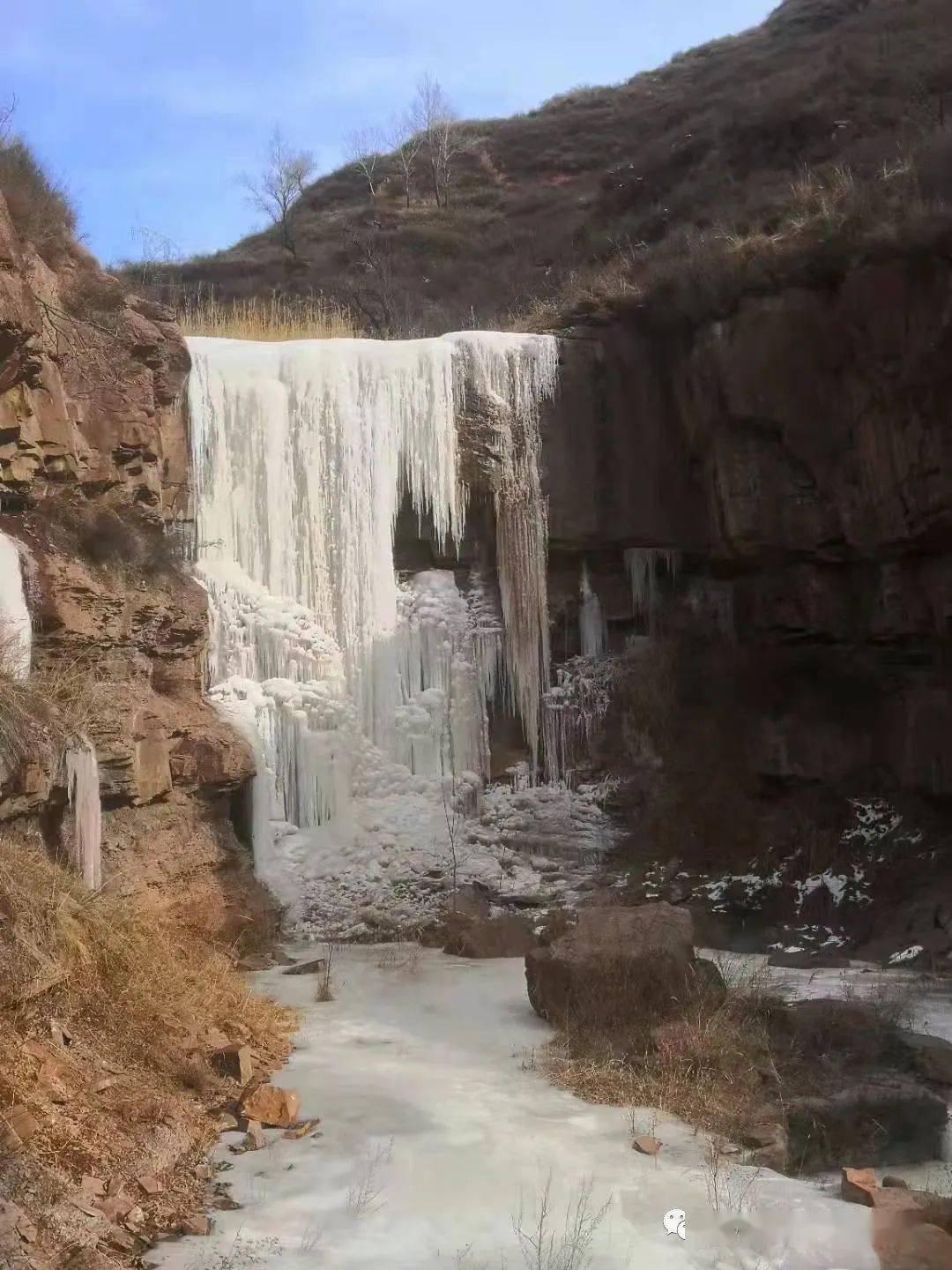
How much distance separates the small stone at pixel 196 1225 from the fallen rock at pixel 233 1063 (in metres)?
1.59

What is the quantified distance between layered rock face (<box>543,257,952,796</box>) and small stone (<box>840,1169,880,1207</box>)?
7.75m

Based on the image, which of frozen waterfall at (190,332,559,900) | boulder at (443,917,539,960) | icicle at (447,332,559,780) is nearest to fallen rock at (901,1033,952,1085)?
boulder at (443,917,539,960)

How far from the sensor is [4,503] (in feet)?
32.3

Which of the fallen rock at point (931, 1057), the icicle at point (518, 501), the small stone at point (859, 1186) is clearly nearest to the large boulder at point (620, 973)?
the fallen rock at point (931, 1057)

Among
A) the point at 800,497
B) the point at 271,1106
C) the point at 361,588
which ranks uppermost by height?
the point at 800,497

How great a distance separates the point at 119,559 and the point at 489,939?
4578mm

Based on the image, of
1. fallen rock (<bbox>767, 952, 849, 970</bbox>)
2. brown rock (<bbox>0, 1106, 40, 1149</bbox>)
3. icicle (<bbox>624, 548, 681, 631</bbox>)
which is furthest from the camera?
icicle (<bbox>624, 548, 681, 631</bbox>)

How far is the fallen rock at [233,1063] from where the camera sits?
6094 millimetres

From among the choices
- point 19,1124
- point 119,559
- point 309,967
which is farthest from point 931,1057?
point 119,559

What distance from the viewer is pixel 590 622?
14.0 m

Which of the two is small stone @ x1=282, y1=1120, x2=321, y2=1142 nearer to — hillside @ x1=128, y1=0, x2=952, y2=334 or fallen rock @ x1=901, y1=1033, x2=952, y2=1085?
fallen rock @ x1=901, y1=1033, x2=952, y2=1085

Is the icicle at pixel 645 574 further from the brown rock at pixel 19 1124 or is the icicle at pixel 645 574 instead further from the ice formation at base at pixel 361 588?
the brown rock at pixel 19 1124

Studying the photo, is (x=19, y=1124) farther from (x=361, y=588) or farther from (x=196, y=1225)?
(x=361, y=588)

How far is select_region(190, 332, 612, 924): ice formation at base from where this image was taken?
12.1 meters
